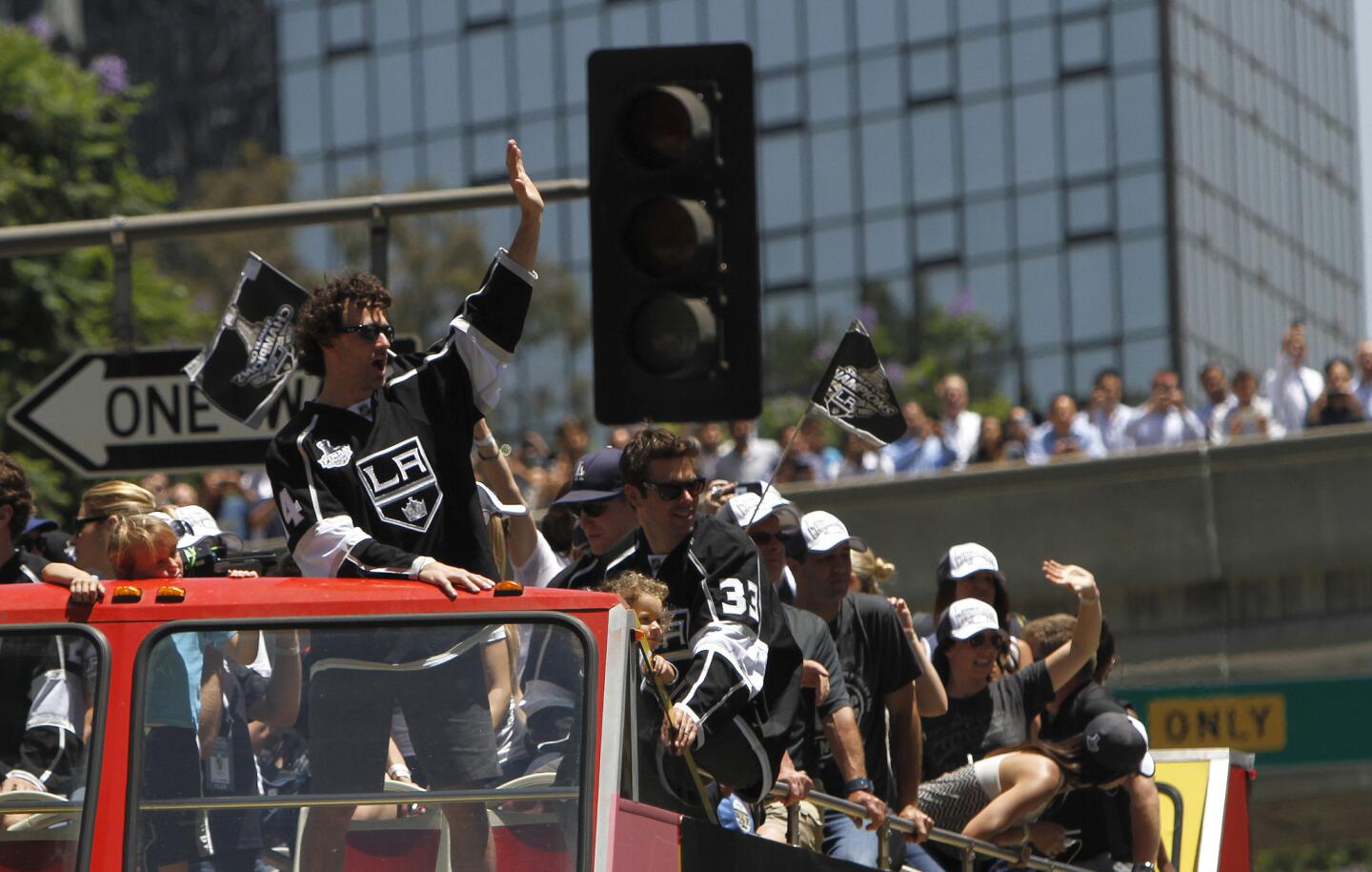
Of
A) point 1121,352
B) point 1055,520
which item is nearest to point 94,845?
point 1055,520

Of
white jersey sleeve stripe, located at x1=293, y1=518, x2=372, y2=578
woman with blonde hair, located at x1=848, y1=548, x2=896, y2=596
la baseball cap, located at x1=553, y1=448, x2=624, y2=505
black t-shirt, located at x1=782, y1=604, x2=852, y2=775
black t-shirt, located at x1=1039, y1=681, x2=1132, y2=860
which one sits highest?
la baseball cap, located at x1=553, y1=448, x2=624, y2=505

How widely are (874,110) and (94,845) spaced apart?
4975 centimetres

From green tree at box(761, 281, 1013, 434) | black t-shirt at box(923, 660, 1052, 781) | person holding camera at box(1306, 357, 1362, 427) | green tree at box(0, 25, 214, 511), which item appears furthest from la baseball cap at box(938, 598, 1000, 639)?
green tree at box(761, 281, 1013, 434)

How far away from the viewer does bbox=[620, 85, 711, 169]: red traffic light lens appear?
9047 millimetres

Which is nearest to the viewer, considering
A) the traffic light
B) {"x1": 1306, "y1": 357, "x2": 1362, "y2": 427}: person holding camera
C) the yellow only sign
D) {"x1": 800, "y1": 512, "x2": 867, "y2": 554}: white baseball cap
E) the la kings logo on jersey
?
the la kings logo on jersey

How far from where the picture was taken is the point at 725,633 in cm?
715

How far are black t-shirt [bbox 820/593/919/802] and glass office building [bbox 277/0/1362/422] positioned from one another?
4016 centimetres

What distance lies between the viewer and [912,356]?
172 feet

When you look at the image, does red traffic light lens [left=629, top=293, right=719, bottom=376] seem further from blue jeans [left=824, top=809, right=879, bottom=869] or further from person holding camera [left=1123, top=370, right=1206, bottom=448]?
person holding camera [left=1123, top=370, right=1206, bottom=448]

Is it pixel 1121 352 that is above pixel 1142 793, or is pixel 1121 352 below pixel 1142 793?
above

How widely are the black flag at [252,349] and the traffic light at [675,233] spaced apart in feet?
5.22

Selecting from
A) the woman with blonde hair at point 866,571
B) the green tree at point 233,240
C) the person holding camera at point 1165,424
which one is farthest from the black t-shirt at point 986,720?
the green tree at point 233,240

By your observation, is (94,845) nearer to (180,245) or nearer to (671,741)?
(671,741)

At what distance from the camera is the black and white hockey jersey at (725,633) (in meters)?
7.02
